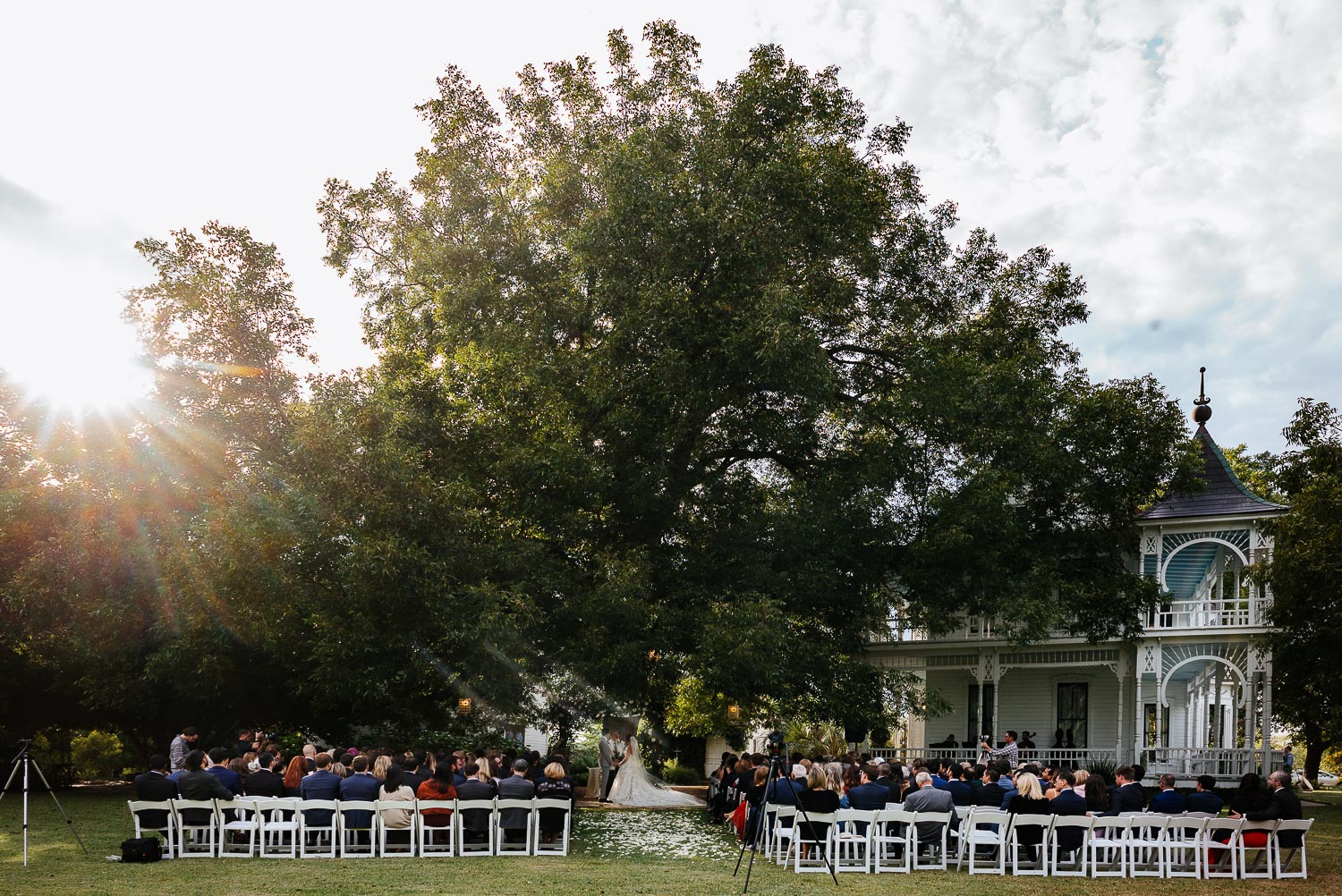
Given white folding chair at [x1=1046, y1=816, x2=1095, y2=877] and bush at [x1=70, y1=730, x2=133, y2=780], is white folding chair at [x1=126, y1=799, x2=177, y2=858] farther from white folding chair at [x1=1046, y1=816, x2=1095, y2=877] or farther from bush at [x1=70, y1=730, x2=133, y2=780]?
bush at [x1=70, y1=730, x2=133, y2=780]

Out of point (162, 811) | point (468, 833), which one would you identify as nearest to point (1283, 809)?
point (468, 833)

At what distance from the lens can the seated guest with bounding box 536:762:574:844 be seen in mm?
17188

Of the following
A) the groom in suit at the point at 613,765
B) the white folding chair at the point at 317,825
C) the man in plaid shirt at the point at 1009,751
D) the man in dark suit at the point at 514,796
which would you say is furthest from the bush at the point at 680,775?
the white folding chair at the point at 317,825

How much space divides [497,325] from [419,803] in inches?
522

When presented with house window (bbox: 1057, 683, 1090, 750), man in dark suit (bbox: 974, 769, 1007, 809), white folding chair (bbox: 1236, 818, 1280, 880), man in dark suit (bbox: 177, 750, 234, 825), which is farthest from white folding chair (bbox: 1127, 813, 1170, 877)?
house window (bbox: 1057, 683, 1090, 750)

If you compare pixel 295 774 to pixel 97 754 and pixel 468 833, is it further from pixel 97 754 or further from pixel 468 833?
pixel 97 754

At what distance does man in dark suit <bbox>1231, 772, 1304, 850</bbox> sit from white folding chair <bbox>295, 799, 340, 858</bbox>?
37.1 feet

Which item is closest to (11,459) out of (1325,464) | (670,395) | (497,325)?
(497,325)

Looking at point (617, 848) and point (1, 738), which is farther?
point (1, 738)

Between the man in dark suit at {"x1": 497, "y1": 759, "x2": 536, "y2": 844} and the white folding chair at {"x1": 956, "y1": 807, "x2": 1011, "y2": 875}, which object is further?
the man in dark suit at {"x1": 497, "y1": 759, "x2": 536, "y2": 844}

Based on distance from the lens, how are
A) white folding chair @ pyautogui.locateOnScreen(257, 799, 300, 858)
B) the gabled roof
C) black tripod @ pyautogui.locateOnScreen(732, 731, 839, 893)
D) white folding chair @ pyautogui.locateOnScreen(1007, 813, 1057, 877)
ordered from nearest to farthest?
1. black tripod @ pyautogui.locateOnScreen(732, 731, 839, 893)
2. white folding chair @ pyautogui.locateOnScreen(257, 799, 300, 858)
3. white folding chair @ pyautogui.locateOnScreen(1007, 813, 1057, 877)
4. the gabled roof

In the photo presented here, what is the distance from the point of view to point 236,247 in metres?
31.1

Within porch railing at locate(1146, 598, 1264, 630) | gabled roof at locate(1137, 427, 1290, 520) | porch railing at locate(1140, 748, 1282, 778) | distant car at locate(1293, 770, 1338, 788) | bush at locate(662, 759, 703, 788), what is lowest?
distant car at locate(1293, 770, 1338, 788)

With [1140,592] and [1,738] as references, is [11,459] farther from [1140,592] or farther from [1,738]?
[1140,592]
